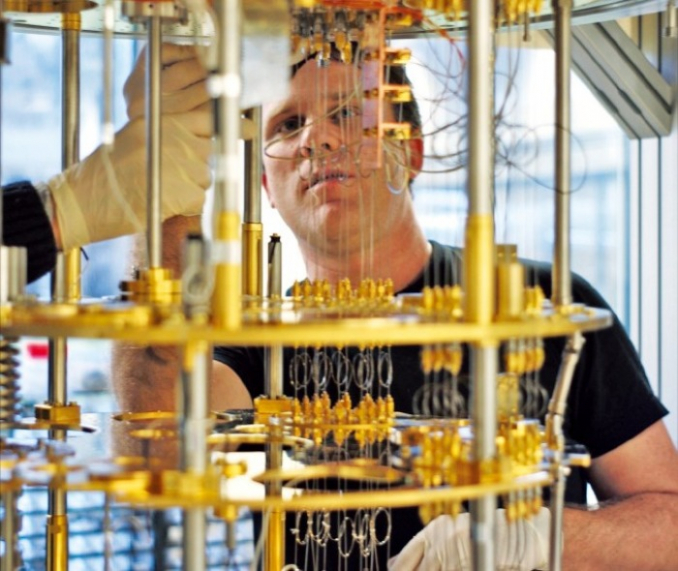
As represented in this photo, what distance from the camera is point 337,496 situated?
1062 millimetres

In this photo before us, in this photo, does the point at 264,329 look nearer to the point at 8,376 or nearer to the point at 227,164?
the point at 227,164

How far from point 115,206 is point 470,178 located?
754 millimetres

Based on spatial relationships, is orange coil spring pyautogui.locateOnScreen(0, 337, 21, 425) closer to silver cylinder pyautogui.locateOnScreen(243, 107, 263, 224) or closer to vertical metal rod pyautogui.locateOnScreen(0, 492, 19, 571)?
vertical metal rod pyautogui.locateOnScreen(0, 492, 19, 571)

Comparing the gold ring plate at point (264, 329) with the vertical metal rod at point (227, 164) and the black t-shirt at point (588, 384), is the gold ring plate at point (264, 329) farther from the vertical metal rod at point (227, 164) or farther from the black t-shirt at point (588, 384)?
the black t-shirt at point (588, 384)

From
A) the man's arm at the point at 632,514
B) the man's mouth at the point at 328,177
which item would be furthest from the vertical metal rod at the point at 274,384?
the man's arm at the point at 632,514

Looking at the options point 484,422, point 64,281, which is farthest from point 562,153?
point 64,281

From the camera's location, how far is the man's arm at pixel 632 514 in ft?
7.10

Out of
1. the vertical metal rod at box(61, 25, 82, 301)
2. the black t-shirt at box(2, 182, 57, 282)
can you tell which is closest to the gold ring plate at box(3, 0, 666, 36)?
the vertical metal rod at box(61, 25, 82, 301)

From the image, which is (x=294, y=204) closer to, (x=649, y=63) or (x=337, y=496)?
(x=337, y=496)

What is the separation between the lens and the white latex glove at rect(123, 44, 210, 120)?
6.17 feet

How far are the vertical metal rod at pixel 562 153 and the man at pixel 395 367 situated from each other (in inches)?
14.9

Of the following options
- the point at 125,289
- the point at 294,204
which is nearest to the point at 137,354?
A: the point at 294,204

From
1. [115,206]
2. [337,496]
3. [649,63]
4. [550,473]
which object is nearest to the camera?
[337,496]

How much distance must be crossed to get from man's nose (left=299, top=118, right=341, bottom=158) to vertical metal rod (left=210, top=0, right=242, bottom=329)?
2.22 ft
